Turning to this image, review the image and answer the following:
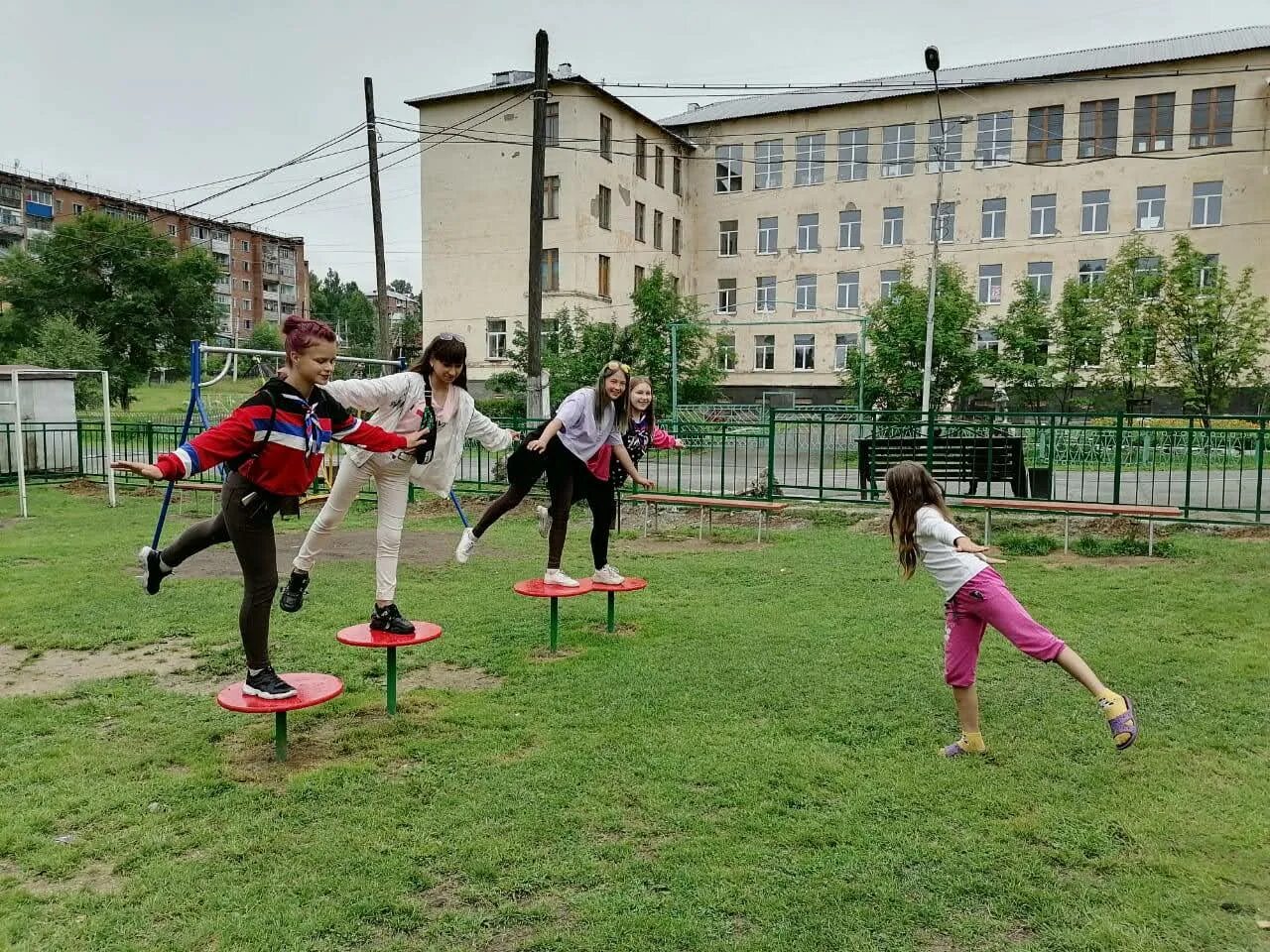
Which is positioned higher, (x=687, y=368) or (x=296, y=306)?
(x=296, y=306)

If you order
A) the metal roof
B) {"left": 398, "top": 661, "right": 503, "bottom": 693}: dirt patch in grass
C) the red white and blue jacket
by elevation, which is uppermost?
the metal roof

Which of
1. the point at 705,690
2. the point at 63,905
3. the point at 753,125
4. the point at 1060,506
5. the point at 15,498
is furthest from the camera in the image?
the point at 753,125

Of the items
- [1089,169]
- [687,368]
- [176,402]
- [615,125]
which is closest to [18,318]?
[176,402]

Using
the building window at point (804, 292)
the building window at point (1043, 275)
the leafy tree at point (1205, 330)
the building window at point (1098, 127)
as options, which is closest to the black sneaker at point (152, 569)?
the leafy tree at point (1205, 330)

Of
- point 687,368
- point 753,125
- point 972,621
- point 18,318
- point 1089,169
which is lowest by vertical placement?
point 972,621

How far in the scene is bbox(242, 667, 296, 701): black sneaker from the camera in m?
4.21

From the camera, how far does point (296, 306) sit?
10000 cm

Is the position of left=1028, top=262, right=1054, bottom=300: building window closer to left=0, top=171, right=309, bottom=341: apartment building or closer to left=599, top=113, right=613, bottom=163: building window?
left=599, top=113, right=613, bottom=163: building window

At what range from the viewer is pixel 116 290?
55.2m

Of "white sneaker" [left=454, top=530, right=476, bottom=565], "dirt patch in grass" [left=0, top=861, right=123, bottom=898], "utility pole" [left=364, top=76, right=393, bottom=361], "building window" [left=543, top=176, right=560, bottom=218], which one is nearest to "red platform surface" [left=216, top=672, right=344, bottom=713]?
"dirt patch in grass" [left=0, top=861, right=123, bottom=898]

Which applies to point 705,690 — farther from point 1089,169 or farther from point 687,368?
point 1089,169

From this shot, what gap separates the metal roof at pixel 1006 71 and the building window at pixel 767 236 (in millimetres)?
4990

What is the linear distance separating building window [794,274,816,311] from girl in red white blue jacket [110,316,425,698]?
42.3 metres

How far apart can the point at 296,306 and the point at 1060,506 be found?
99571mm
